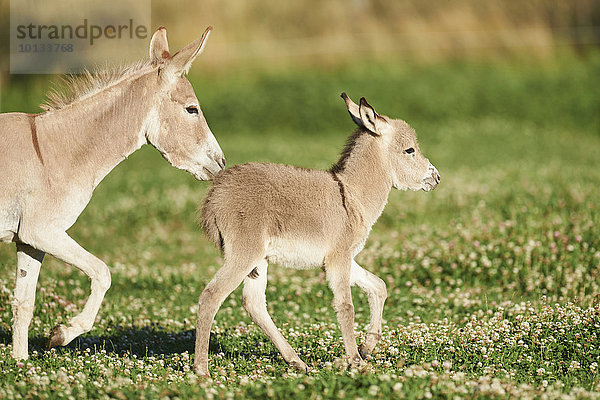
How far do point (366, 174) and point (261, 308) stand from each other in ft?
5.57

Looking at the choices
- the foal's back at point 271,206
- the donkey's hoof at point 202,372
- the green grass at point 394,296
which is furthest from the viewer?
the foal's back at point 271,206

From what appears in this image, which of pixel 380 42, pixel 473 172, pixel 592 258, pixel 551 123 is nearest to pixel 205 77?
pixel 380 42

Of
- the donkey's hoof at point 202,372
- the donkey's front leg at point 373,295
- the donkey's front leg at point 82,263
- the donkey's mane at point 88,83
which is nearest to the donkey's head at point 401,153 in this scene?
the donkey's front leg at point 373,295

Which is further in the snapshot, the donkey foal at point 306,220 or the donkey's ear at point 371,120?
the donkey's ear at point 371,120

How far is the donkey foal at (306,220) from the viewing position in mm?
6938

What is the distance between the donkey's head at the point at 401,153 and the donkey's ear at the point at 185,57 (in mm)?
1630

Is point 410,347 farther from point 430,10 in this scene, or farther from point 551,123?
point 430,10

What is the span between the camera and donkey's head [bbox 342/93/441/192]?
7802 mm

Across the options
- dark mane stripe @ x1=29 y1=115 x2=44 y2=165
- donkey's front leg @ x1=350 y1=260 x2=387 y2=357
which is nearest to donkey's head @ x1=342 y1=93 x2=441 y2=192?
donkey's front leg @ x1=350 y1=260 x2=387 y2=357

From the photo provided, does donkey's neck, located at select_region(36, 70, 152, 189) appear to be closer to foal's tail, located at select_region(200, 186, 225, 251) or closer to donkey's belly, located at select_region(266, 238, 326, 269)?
foal's tail, located at select_region(200, 186, 225, 251)

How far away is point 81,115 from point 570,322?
5380 mm

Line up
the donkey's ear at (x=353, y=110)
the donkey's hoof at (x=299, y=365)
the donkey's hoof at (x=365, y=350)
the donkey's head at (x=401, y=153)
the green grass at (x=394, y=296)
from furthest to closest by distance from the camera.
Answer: the donkey's head at (x=401, y=153), the donkey's ear at (x=353, y=110), the donkey's hoof at (x=365, y=350), the donkey's hoof at (x=299, y=365), the green grass at (x=394, y=296)

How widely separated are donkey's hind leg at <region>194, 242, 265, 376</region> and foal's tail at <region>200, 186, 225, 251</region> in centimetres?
33

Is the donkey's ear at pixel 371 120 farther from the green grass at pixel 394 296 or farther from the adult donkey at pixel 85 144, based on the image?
the green grass at pixel 394 296
